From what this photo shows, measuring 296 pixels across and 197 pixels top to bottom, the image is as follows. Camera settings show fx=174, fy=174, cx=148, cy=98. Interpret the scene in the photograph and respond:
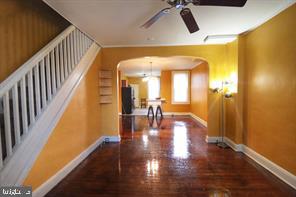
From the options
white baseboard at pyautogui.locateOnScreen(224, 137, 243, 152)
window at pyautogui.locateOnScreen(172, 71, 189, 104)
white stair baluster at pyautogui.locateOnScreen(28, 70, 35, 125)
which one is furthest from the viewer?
window at pyautogui.locateOnScreen(172, 71, 189, 104)

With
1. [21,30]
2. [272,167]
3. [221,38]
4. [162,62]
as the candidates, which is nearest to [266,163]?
[272,167]

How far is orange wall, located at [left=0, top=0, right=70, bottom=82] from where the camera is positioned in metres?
2.42

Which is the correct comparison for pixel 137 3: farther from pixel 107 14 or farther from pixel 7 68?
pixel 7 68

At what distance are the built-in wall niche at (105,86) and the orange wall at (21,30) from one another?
4.79ft

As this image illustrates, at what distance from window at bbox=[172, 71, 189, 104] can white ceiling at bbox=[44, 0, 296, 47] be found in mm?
5221

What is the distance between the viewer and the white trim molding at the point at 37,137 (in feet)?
5.74

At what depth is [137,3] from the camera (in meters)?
2.35

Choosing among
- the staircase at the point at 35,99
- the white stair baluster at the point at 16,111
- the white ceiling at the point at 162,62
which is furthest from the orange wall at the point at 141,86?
the white stair baluster at the point at 16,111

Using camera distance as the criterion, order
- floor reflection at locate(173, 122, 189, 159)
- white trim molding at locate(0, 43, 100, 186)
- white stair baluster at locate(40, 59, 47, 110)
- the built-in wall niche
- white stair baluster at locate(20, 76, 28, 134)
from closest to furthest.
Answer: white trim molding at locate(0, 43, 100, 186) → white stair baluster at locate(20, 76, 28, 134) → white stair baluster at locate(40, 59, 47, 110) → floor reflection at locate(173, 122, 189, 159) → the built-in wall niche

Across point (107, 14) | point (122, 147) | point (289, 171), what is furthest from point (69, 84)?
point (289, 171)

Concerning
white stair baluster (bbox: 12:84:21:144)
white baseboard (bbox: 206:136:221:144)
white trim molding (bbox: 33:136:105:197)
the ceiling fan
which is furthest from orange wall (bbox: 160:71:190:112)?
white stair baluster (bbox: 12:84:21:144)

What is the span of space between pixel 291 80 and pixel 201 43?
2283 millimetres

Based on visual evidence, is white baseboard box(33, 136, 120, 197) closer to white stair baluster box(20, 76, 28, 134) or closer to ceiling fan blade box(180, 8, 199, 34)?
white stair baluster box(20, 76, 28, 134)

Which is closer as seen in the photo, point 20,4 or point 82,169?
point 20,4
